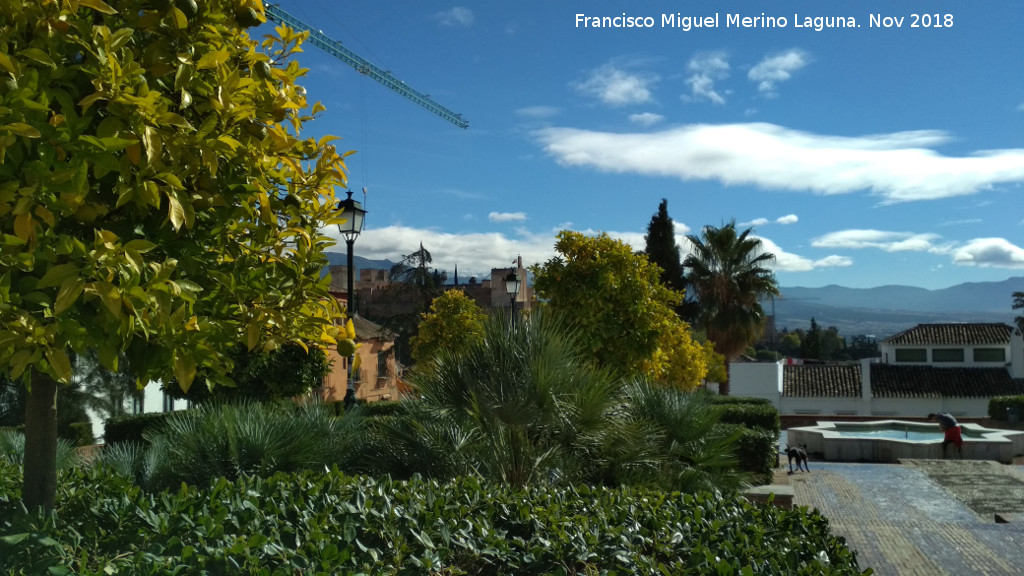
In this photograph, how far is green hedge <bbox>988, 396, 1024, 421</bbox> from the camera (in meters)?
30.2

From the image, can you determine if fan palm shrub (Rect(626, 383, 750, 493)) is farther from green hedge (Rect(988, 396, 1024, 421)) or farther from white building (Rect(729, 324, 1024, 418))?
white building (Rect(729, 324, 1024, 418))

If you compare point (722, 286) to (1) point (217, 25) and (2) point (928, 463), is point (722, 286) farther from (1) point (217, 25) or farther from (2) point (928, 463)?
(1) point (217, 25)

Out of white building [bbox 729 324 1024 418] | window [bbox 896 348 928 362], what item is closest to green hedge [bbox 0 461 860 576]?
white building [bbox 729 324 1024 418]

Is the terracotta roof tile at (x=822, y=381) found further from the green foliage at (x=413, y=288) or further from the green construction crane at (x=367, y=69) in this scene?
the green construction crane at (x=367, y=69)

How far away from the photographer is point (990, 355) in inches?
1677

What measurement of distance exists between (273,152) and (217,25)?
1.89ft

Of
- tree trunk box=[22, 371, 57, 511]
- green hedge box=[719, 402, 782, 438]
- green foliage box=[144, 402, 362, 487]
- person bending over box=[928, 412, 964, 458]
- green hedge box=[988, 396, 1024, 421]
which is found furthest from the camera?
green hedge box=[988, 396, 1024, 421]

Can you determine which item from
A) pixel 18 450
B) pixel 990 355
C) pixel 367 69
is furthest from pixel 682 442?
pixel 367 69

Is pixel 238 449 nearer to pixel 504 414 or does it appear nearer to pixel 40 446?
pixel 504 414

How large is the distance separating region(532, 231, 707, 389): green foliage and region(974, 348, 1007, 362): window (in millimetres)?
34409

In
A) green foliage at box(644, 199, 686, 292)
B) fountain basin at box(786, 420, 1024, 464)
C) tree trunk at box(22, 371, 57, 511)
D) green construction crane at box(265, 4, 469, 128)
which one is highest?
green construction crane at box(265, 4, 469, 128)

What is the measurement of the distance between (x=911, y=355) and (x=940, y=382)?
3.65m

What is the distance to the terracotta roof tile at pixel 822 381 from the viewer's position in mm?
42344

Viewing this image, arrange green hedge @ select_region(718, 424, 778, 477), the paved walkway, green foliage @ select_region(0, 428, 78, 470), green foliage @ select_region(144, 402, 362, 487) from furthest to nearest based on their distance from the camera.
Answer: green hedge @ select_region(718, 424, 778, 477) < the paved walkway < green foliage @ select_region(0, 428, 78, 470) < green foliage @ select_region(144, 402, 362, 487)
